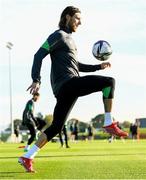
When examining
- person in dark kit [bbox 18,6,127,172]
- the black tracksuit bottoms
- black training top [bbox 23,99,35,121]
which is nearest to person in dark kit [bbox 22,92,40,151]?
black training top [bbox 23,99,35,121]

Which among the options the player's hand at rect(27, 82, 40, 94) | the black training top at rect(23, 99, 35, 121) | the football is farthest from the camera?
the black training top at rect(23, 99, 35, 121)

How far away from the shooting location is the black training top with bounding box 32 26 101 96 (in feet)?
29.7

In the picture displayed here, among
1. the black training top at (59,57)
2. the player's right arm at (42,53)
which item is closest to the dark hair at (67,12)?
the black training top at (59,57)

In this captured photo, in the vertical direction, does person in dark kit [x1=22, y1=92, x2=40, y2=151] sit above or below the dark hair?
below

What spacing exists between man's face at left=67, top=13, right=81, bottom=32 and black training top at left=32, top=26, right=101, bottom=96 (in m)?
0.08

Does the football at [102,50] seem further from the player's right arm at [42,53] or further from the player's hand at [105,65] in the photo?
the player's right arm at [42,53]

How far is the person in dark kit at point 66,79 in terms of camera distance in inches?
356

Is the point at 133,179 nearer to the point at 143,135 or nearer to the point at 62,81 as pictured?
the point at 62,81

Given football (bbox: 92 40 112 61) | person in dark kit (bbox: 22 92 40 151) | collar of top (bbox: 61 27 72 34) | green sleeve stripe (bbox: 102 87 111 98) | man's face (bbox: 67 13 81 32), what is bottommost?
person in dark kit (bbox: 22 92 40 151)

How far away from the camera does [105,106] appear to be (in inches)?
364

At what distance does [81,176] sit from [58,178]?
41 cm

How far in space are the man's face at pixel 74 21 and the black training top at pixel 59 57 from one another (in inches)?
3.3

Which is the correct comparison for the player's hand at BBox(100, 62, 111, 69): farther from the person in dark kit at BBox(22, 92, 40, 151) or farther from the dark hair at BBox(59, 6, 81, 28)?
the person in dark kit at BBox(22, 92, 40, 151)

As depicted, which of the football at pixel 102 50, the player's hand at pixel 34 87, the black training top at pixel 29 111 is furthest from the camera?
the black training top at pixel 29 111
